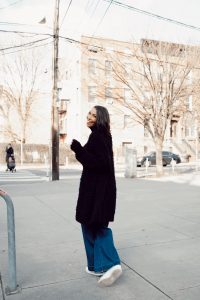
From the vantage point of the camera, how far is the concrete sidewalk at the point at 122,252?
331cm

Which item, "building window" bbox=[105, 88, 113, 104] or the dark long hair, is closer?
the dark long hair

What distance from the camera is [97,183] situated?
335 centimetres

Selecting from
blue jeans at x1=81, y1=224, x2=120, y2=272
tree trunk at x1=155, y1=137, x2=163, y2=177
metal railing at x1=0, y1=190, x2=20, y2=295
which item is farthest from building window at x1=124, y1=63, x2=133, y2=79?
metal railing at x1=0, y1=190, x2=20, y2=295

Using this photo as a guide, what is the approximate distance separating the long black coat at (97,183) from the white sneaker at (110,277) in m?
0.51

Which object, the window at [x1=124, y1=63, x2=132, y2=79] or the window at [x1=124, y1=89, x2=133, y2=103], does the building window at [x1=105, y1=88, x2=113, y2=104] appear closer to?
the window at [x1=124, y1=89, x2=133, y2=103]

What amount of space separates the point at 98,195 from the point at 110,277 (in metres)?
0.84

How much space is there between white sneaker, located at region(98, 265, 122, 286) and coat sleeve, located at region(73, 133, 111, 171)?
3.38ft

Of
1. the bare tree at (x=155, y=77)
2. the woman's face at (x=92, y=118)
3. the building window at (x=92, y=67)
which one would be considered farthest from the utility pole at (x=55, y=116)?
the woman's face at (x=92, y=118)

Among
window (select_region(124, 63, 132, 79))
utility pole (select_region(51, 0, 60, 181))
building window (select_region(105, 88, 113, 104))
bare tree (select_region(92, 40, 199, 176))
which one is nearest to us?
utility pole (select_region(51, 0, 60, 181))

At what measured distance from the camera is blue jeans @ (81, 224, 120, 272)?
346cm

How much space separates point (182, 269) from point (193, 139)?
42.2 metres

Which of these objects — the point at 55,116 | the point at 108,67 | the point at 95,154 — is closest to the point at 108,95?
the point at 108,67

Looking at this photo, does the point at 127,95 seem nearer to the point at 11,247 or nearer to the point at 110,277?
the point at 110,277

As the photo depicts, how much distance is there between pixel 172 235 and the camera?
532 cm
